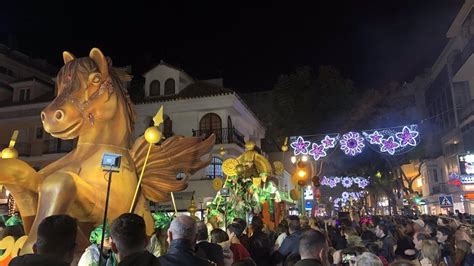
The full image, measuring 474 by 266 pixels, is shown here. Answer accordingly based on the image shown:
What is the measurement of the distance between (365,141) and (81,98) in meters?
15.2

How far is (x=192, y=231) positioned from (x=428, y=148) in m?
44.4

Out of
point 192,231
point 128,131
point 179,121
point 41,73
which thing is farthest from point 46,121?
point 41,73

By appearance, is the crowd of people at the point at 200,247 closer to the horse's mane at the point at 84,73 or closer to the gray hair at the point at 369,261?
the gray hair at the point at 369,261

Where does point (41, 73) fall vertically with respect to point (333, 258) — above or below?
above

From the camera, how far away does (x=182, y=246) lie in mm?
3342

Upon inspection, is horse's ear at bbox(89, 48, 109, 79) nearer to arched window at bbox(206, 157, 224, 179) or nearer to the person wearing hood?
the person wearing hood

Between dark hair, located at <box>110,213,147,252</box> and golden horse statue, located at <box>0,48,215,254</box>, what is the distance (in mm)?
1779

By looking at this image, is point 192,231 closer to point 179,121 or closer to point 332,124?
point 179,121

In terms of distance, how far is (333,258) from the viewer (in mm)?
6188

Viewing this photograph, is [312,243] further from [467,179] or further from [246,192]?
[467,179]

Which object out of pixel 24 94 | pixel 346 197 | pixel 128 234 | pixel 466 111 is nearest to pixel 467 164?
pixel 466 111

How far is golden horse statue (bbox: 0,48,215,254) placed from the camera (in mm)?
4531

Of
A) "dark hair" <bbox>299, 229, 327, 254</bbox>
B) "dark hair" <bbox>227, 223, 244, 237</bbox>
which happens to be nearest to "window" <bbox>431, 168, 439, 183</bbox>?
"dark hair" <bbox>227, 223, 244, 237</bbox>

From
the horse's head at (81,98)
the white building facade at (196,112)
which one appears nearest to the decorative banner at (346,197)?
the white building facade at (196,112)
